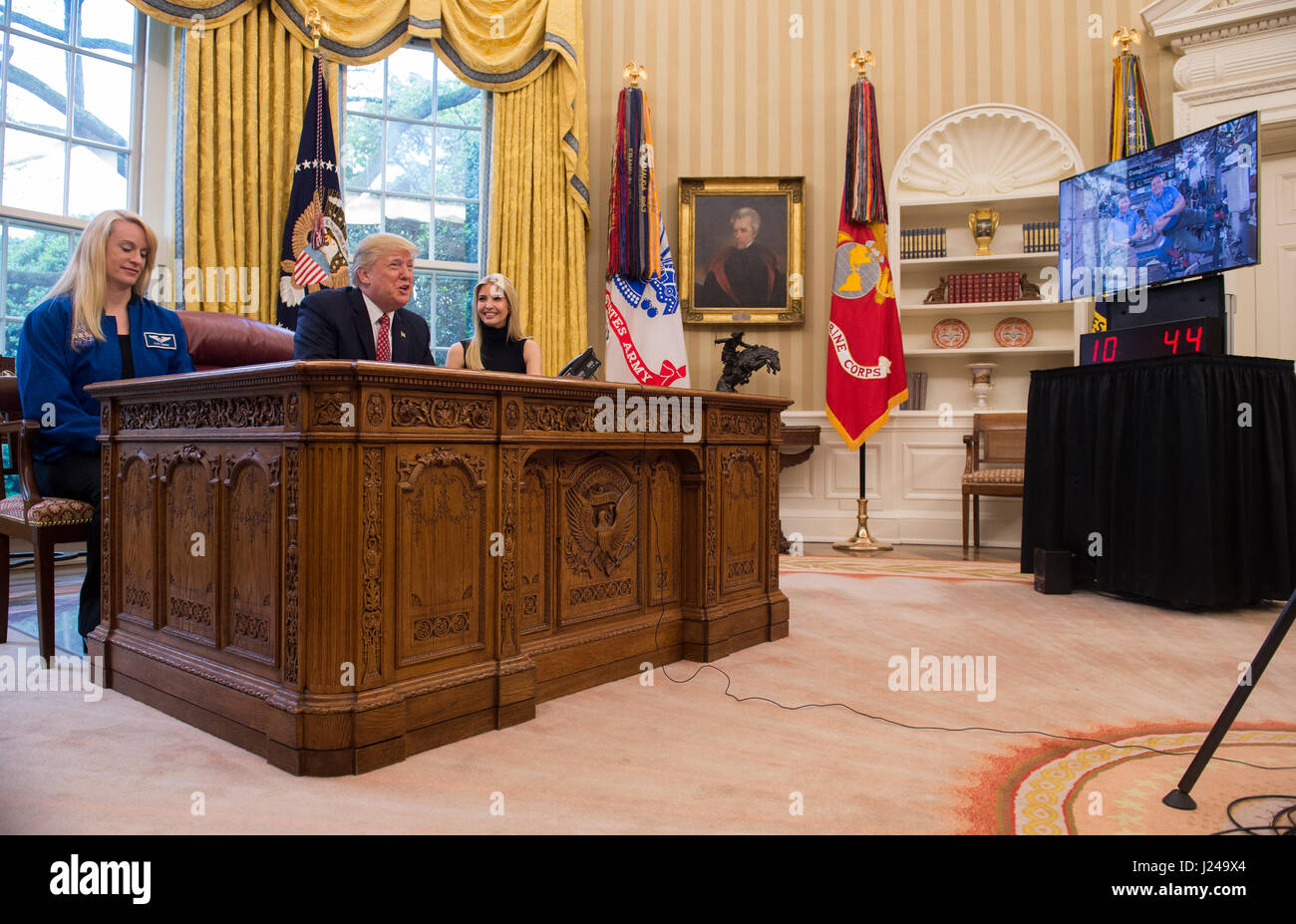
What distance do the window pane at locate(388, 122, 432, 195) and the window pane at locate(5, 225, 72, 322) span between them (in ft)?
6.22

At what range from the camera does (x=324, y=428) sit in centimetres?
172

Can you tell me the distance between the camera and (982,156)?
584 centimetres

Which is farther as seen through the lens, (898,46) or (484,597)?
(898,46)

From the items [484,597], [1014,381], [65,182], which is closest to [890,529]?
[1014,381]

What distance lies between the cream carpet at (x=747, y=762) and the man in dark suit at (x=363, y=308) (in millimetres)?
1109

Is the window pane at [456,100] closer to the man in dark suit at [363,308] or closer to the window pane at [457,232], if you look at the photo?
the window pane at [457,232]

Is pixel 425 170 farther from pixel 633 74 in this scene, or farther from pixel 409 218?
pixel 633 74

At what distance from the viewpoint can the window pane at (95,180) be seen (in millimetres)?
4434

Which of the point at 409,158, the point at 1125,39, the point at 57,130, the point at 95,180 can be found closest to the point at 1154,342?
the point at 1125,39

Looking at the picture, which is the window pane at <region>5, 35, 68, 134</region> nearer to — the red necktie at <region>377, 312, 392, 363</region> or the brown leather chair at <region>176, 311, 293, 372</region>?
the brown leather chair at <region>176, 311, 293, 372</region>

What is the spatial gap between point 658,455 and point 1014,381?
13.8ft

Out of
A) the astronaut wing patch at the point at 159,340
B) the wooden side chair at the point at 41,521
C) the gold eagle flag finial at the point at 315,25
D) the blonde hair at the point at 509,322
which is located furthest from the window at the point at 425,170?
the wooden side chair at the point at 41,521

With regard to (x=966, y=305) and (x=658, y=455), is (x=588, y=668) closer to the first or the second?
(x=658, y=455)
